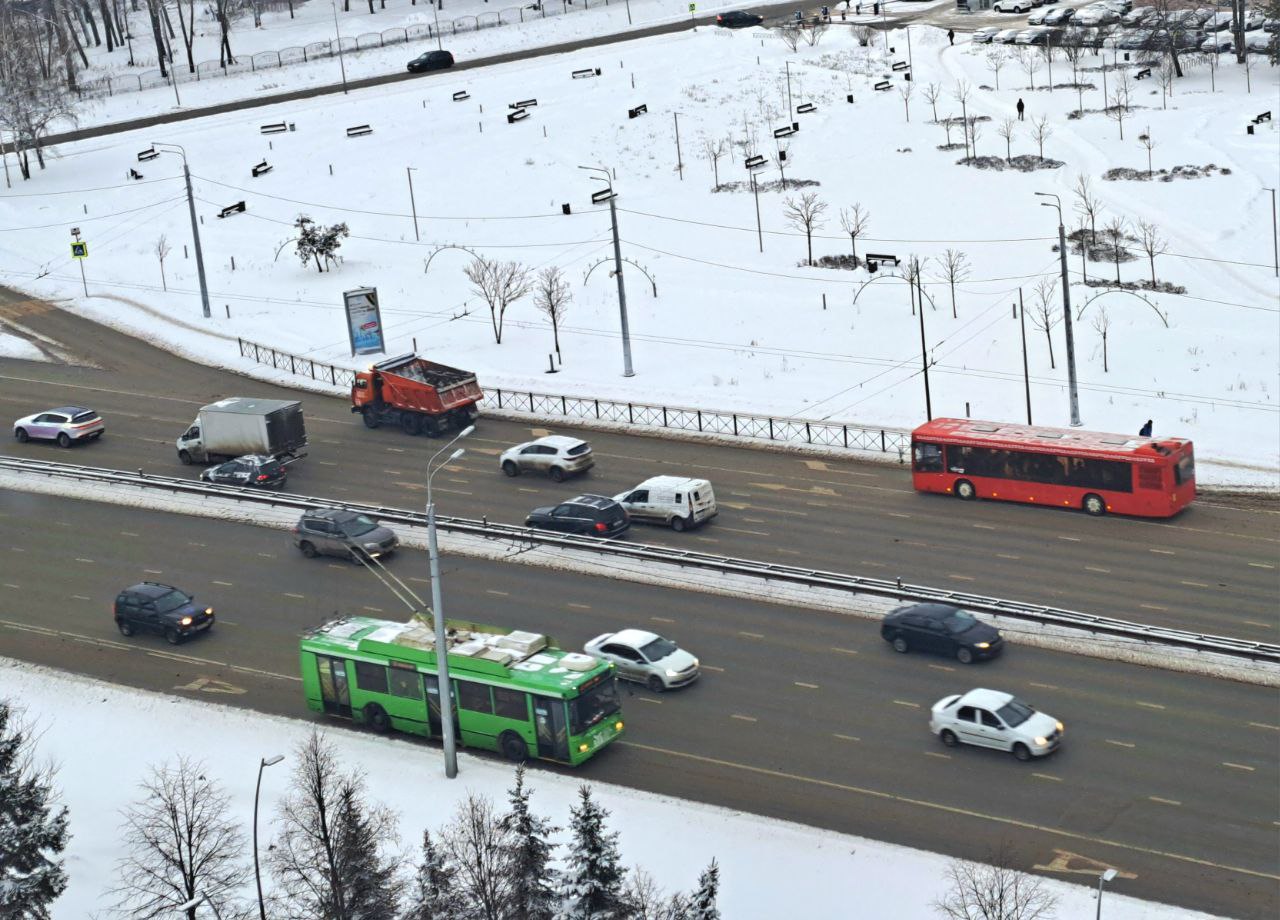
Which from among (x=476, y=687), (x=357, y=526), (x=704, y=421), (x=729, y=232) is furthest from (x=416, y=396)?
(x=729, y=232)

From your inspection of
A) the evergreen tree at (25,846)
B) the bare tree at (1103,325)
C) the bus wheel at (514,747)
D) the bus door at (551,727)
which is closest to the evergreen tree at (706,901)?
the bus door at (551,727)

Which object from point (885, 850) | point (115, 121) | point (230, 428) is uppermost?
point (115, 121)

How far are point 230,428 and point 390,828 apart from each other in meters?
27.2

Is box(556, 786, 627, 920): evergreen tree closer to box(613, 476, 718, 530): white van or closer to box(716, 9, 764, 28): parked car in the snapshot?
box(613, 476, 718, 530): white van

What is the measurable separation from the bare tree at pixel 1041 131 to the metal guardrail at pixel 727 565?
5216cm

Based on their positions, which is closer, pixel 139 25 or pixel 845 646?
pixel 845 646

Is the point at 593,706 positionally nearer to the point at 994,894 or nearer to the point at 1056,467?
the point at 994,894

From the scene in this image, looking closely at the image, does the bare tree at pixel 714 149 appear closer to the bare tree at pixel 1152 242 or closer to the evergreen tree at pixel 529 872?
the bare tree at pixel 1152 242

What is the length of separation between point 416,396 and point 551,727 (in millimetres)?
26516

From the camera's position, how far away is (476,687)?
130ft

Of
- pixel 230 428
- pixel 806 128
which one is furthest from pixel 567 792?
pixel 806 128

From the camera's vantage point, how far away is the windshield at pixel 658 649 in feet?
139

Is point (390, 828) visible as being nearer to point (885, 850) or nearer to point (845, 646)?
point (885, 850)

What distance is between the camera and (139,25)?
15125 cm
